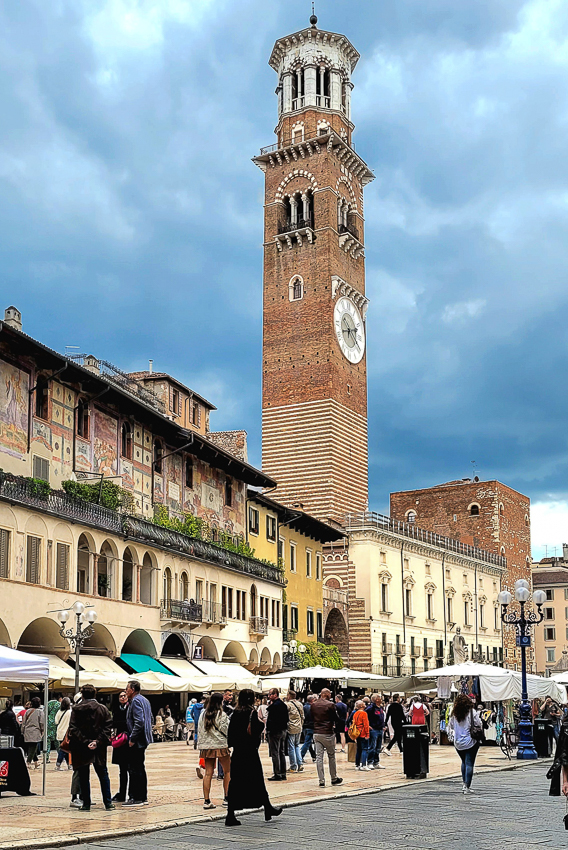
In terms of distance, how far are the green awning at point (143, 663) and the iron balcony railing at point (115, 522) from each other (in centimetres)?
340

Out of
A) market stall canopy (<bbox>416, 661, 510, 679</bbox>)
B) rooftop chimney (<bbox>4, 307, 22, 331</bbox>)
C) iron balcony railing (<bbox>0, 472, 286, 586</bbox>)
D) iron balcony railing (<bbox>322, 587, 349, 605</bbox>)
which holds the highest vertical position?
rooftop chimney (<bbox>4, 307, 22, 331</bbox>)

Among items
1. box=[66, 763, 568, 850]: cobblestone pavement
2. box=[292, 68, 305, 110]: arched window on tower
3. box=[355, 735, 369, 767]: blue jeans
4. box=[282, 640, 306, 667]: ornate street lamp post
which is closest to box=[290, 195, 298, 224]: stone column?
box=[292, 68, 305, 110]: arched window on tower

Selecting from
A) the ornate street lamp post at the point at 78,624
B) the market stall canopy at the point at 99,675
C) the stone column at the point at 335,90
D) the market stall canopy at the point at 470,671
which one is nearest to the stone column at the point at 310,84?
the stone column at the point at 335,90

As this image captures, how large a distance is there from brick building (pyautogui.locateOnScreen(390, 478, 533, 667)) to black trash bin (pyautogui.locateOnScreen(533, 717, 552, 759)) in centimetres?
5267

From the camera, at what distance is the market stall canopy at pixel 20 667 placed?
14414 mm

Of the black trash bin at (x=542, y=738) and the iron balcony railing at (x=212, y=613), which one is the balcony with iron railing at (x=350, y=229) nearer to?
the iron balcony railing at (x=212, y=613)

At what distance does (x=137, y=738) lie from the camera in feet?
41.9

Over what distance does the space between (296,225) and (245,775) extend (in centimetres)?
5317

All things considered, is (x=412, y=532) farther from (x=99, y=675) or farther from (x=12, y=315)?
(x=99, y=675)

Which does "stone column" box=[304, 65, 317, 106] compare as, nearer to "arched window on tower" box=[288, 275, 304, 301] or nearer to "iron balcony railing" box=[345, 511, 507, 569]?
"arched window on tower" box=[288, 275, 304, 301]

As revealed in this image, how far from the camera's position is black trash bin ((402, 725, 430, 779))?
17.9 meters

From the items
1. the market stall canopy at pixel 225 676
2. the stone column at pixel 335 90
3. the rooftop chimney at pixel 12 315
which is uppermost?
the stone column at pixel 335 90

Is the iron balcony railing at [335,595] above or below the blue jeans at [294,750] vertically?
above

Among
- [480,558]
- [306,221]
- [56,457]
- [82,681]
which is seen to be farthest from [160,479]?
[480,558]
